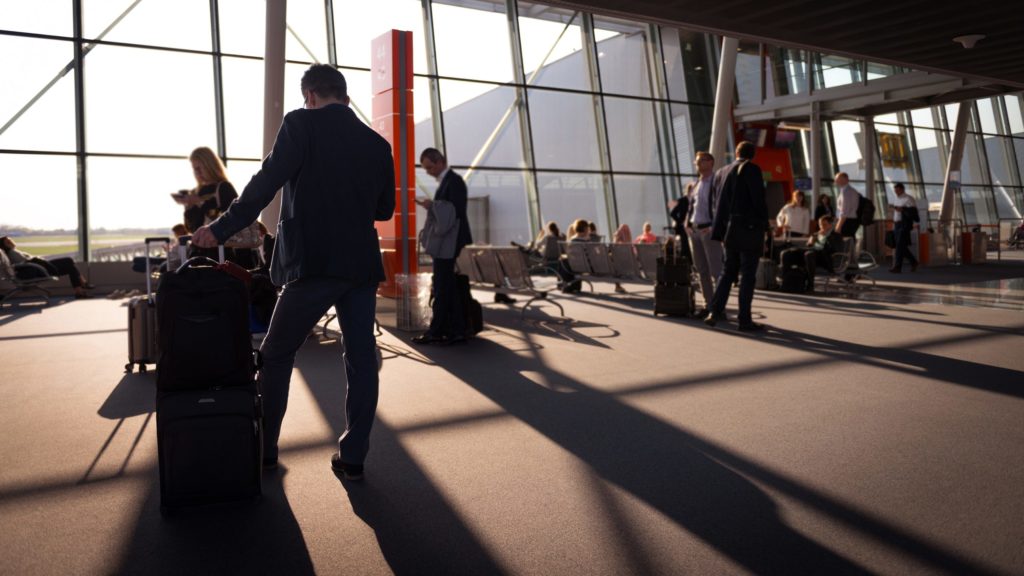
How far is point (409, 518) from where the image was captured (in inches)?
105

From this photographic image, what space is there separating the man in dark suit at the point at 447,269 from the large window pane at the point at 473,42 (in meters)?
10.3

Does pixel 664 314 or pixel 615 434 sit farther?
pixel 664 314

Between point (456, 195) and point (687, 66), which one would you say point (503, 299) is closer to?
point (456, 195)

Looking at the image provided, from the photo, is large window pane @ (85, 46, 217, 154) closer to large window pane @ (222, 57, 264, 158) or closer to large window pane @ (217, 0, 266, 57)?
large window pane @ (222, 57, 264, 158)

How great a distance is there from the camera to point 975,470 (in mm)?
3145

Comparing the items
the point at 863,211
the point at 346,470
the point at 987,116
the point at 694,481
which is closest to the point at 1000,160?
the point at 987,116

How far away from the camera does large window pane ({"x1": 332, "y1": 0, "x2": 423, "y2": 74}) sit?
15367mm

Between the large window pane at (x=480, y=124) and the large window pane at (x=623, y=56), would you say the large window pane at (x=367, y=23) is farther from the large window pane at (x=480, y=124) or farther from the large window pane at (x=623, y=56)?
the large window pane at (x=623, y=56)

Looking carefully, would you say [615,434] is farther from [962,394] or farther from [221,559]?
[962,394]

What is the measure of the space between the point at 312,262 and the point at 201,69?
12.8 meters

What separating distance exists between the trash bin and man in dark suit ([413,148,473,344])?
73cm

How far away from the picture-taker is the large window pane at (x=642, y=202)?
19531 millimetres

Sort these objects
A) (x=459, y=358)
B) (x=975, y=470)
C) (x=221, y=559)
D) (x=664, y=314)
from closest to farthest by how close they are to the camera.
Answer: (x=221, y=559) → (x=975, y=470) → (x=459, y=358) → (x=664, y=314)

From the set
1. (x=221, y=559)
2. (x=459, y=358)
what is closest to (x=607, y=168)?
(x=459, y=358)
